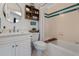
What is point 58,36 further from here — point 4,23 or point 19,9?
point 4,23

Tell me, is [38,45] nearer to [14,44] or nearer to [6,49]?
[14,44]

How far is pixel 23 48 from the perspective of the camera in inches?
84.0

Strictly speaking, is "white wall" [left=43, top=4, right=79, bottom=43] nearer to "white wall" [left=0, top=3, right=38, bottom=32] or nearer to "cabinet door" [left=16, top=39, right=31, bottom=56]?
"white wall" [left=0, top=3, right=38, bottom=32]

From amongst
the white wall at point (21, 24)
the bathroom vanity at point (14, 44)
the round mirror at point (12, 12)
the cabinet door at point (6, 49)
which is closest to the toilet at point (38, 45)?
the white wall at point (21, 24)

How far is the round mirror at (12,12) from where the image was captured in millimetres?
2422

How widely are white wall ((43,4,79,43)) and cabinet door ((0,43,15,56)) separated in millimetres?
1999

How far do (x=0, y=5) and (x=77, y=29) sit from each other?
230 centimetres

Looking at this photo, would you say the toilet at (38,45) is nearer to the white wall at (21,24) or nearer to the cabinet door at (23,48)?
the white wall at (21,24)

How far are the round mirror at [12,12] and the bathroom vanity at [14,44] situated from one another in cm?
72

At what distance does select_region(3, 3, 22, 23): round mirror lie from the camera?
2422mm

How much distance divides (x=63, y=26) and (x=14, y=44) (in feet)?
6.69

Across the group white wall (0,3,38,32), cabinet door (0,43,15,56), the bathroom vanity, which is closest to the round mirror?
white wall (0,3,38,32)

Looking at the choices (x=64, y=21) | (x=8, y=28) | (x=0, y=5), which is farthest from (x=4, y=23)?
(x=64, y=21)

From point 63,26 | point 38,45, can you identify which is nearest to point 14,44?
point 38,45
